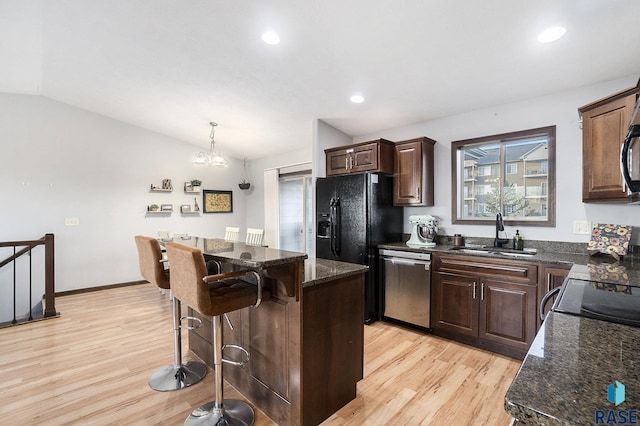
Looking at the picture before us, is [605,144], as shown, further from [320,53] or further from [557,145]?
[320,53]

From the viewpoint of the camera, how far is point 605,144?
2.23 m

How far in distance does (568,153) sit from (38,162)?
267 inches

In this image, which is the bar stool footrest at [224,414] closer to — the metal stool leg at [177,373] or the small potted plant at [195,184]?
the metal stool leg at [177,373]

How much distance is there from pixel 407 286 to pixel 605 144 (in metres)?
2.05

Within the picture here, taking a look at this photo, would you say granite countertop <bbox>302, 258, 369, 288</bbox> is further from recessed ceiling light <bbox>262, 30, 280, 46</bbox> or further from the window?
the window

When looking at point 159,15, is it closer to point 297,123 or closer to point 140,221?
point 297,123

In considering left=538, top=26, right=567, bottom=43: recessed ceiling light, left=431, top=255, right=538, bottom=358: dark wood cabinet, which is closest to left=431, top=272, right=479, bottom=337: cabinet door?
left=431, top=255, right=538, bottom=358: dark wood cabinet

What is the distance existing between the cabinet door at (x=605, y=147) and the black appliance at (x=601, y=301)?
1026 millimetres

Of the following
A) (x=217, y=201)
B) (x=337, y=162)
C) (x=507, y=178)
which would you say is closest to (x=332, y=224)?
(x=337, y=162)

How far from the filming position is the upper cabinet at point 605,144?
2092mm

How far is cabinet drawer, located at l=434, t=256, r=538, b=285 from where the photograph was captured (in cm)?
250

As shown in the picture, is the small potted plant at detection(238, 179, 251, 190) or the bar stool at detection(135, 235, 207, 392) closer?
the bar stool at detection(135, 235, 207, 392)

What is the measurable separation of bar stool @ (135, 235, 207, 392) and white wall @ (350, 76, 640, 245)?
2985mm

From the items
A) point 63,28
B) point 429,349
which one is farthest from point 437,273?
point 63,28
